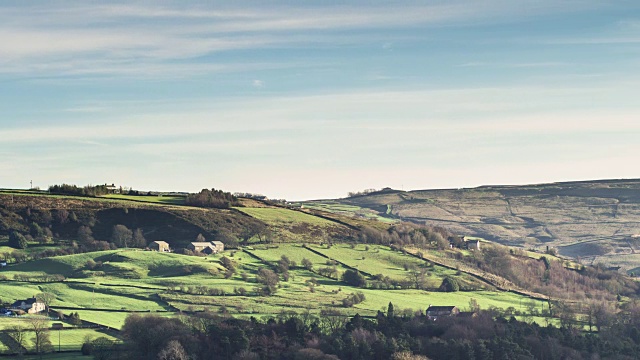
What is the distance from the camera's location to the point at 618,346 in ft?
505

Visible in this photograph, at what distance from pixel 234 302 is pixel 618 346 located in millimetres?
53328

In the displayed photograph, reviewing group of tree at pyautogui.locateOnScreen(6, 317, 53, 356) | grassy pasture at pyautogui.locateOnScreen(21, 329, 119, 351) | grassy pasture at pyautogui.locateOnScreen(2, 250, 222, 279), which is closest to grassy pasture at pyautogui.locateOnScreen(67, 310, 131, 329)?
grassy pasture at pyautogui.locateOnScreen(21, 329, 119, 351)

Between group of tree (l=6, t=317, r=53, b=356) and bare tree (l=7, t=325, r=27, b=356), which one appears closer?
bare tree (l=7, t=325, r=27, b=356)

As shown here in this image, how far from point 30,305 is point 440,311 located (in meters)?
58.0

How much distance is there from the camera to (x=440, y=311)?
573 ft

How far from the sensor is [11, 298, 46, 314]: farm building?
6202 inches

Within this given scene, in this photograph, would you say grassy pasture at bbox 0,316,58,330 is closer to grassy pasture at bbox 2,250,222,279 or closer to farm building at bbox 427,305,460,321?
grassy pasture at bbox 2,250,222,279

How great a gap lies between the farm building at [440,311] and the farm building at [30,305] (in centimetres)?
5401

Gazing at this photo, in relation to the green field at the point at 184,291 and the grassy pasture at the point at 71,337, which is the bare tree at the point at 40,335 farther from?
the green field at the point at 184,291

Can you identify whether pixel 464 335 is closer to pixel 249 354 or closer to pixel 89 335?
pixel 249 354

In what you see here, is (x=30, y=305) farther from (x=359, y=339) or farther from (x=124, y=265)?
(x=359, y=339)

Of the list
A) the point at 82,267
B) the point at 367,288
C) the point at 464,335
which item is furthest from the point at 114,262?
the point at 464,335

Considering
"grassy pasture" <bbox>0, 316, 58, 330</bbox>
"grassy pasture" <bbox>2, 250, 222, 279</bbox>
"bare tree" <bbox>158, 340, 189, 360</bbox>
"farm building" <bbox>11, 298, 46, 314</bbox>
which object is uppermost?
"grassy pasture" <bbox>2, 250, 222, 279</bbox>

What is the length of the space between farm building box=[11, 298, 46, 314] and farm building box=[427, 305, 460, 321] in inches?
2126
